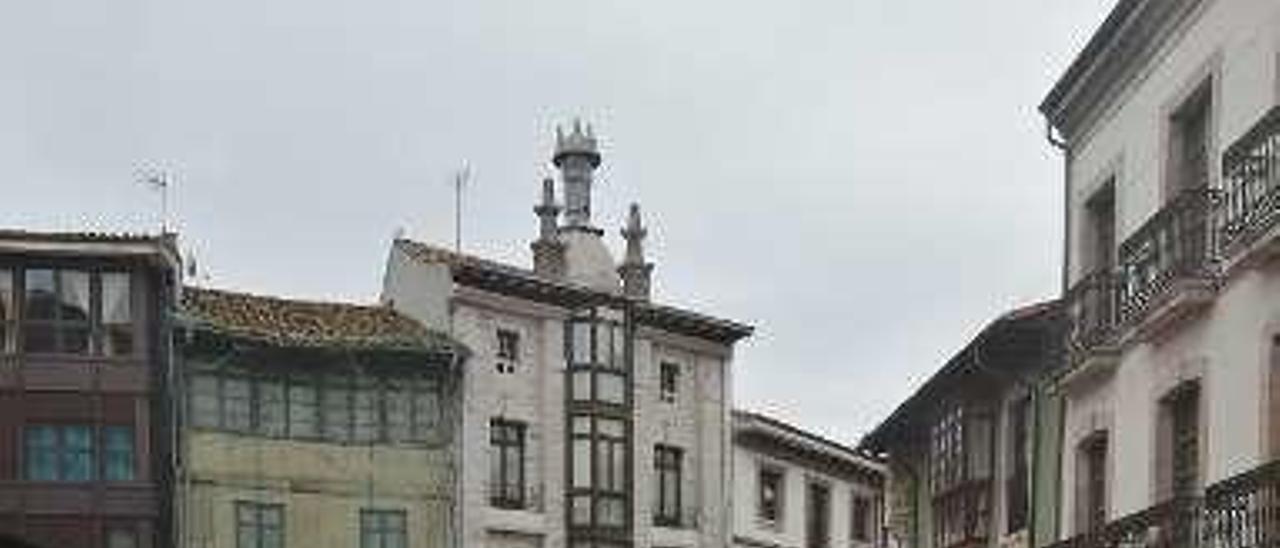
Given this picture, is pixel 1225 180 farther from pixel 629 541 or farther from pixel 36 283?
pixel 629 541

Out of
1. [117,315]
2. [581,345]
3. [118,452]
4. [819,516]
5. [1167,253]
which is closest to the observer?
[1167,253]

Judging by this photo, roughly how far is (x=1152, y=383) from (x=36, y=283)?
33.2m

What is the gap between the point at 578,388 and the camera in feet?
195

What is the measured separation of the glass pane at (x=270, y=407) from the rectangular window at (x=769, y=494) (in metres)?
14.7

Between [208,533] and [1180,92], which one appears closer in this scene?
[1180,92]

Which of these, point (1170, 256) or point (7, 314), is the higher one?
point (7, 314)

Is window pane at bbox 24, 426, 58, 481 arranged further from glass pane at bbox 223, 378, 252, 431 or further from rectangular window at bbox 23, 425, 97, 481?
glass pane at bbox 223, 378, 252, 431

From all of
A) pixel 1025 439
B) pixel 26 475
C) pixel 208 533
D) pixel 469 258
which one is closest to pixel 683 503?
pixel 469 258

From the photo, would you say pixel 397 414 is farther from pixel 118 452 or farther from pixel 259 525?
pixel 118 452

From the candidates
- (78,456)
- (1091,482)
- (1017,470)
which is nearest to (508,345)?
(78,456)

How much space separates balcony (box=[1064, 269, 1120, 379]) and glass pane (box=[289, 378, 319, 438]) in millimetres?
31776

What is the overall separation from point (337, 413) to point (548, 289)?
5958 millimetres

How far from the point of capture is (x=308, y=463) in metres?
55.2

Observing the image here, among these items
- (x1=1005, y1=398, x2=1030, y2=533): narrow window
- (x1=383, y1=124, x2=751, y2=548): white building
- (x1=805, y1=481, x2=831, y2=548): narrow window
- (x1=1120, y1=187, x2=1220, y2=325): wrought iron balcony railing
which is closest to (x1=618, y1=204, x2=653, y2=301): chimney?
(x1=383, y1=124, x2=751, y2=548): white building
